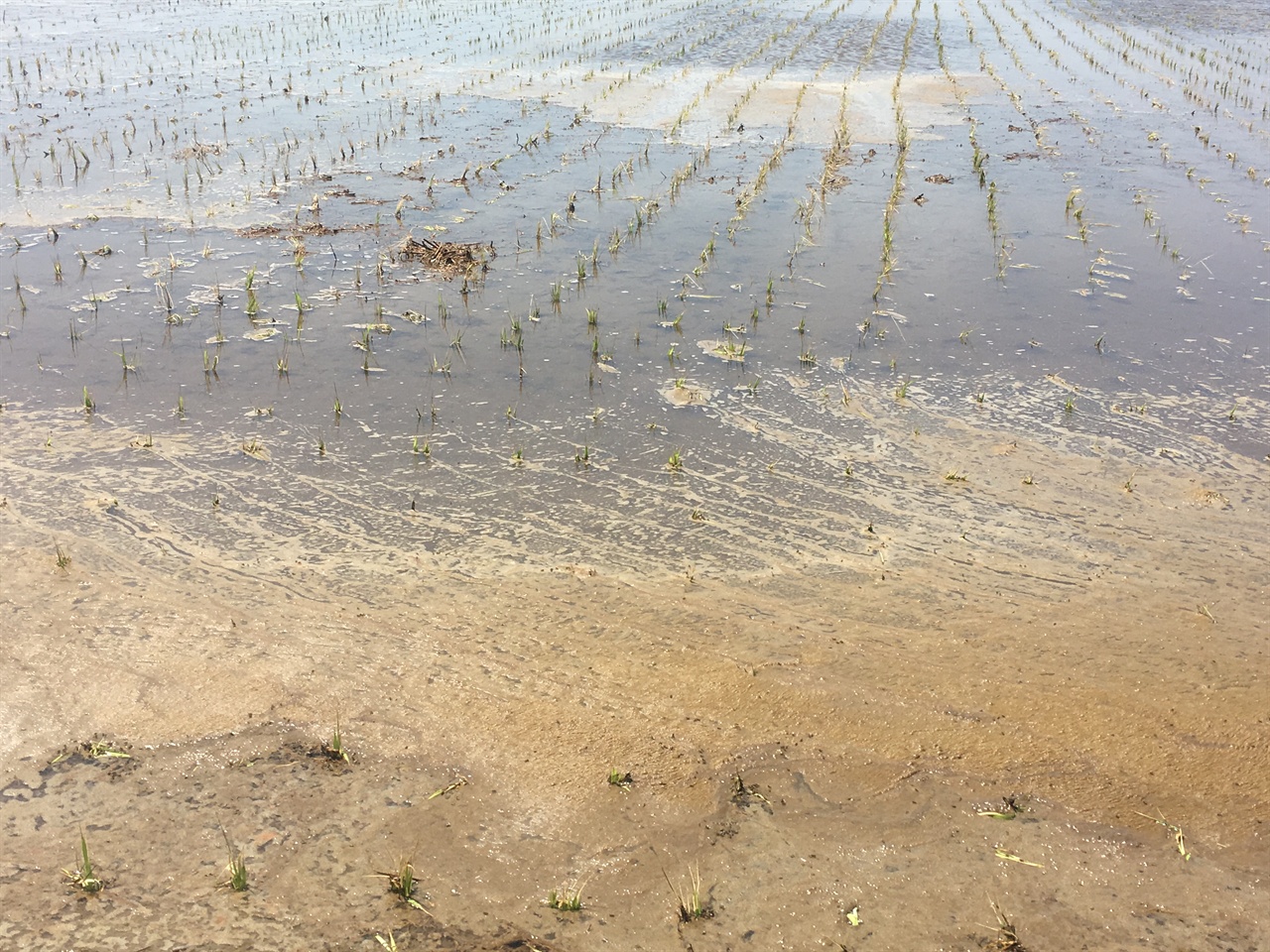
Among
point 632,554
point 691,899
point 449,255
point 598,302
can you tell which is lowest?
point 691,899

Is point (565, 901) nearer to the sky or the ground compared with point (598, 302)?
nearer to the ground

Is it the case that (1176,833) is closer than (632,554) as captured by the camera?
Yes

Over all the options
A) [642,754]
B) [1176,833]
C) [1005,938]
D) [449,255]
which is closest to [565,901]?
[642,754]

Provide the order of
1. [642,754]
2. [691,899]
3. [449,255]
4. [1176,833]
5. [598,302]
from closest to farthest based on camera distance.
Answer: [691,899] → [1176,833] → [642,754] → [598,302] → [449,255]

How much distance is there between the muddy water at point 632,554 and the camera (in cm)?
279

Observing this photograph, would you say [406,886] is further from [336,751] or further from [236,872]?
[336,751]

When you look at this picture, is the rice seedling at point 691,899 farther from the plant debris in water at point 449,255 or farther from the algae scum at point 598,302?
the plant debris in water at point 449,255

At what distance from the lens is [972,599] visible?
4.08 meters

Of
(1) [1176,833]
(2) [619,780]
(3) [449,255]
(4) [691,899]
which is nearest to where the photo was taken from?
(4) [691,899]

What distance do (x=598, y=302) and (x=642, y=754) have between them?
14.5 ft

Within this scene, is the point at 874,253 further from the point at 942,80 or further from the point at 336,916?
the point at 942,80

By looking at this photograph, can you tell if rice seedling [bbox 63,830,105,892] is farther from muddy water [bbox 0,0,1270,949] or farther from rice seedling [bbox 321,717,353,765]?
rice seedling [bbox 321,717,353,765]

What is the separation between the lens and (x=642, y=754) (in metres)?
3.25

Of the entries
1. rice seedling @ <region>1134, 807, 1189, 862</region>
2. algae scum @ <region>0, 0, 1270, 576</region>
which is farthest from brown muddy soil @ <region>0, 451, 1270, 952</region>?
algae scum @ <region>0, 0, 1270, 576</region>
